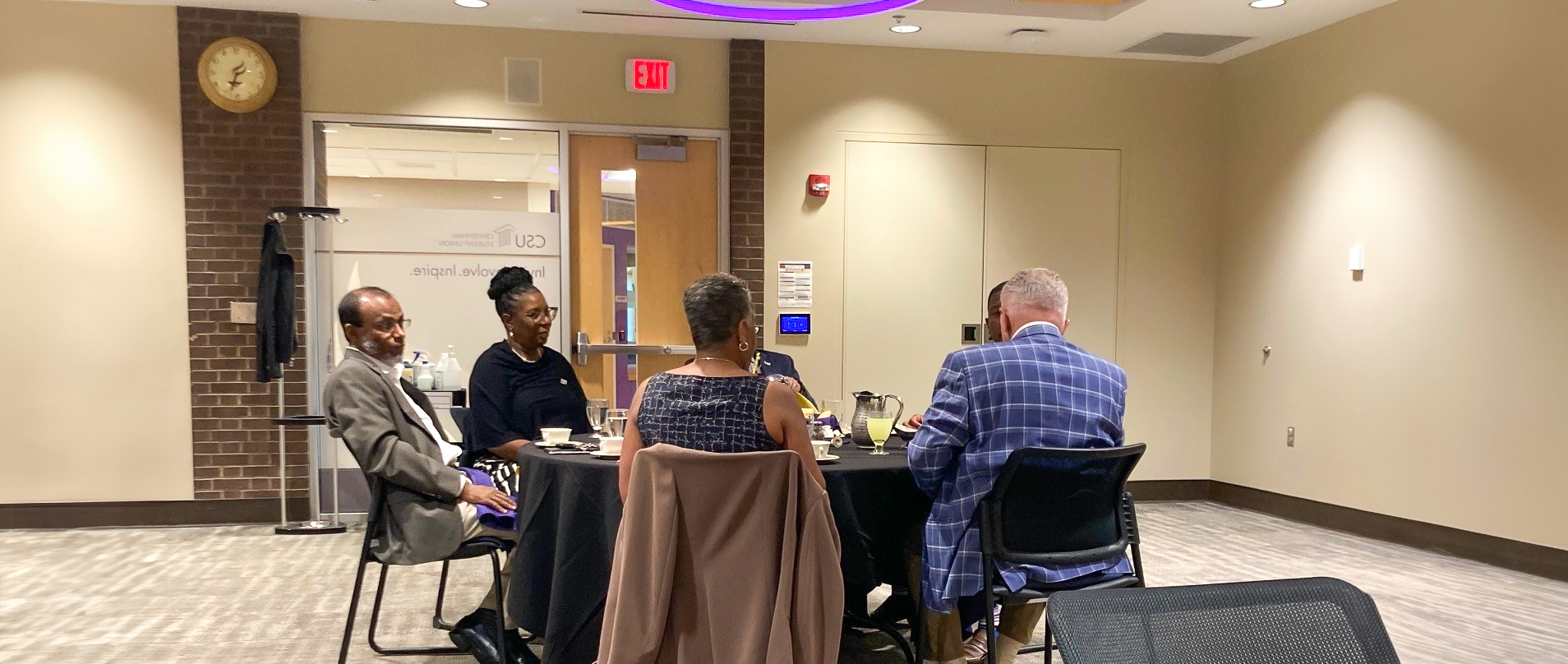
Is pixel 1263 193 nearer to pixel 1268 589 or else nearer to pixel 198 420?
pixel 1268 589

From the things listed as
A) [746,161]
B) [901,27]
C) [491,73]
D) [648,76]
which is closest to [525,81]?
[491,73]

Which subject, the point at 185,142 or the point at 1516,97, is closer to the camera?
the point at 1516,97

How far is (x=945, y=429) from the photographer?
101 inches

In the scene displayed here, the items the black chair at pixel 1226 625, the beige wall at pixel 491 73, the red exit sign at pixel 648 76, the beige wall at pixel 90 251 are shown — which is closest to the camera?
the black chair at pixel 1226 625

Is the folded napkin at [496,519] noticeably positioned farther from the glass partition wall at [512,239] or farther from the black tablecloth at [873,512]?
the glass partition wall at [512,239]

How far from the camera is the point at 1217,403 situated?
6809mm

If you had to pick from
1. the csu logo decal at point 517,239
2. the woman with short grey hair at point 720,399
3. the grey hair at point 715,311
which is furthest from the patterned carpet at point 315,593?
the csu logo decal at point 517,239

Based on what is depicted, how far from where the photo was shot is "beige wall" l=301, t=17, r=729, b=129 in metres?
5.86

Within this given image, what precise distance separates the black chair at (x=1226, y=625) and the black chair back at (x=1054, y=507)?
1.18 metres

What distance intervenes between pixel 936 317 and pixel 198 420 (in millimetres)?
4366

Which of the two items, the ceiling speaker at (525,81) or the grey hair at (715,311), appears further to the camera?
the ceiling speaker at (525,81)

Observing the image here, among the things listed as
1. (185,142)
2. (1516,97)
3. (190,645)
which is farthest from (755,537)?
(185,142)

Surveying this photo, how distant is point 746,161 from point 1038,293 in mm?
3724

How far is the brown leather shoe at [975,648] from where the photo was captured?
3178 millimetres
